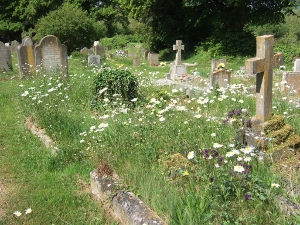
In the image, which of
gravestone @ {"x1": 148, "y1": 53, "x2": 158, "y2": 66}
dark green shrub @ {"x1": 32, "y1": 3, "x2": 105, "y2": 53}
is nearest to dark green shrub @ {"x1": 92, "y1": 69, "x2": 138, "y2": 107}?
gravestone @ {"x1": 148, "y1": 53, "x2": 158, "y2": 66}

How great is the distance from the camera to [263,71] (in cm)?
454

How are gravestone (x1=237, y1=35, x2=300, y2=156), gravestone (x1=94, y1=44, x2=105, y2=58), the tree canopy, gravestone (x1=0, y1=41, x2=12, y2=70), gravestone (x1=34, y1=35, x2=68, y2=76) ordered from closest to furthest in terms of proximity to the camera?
gravestone (x1=237, y1=35, x2=300, y2=156), gravestone (x1=34, y1=35, x2=68, y2=76), gravestone (x1=0, y1=41, x2=12, y2=70), the tree canopy, gravestone (x1=94, y1=44, x2=105, y2=58)

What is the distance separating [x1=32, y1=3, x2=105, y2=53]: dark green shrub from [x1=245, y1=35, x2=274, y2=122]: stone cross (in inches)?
886

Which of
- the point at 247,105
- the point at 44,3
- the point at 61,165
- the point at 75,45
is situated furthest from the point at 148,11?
the point at 61,165

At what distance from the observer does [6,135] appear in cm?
609

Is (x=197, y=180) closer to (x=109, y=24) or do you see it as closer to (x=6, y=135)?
(x=6, y=135)

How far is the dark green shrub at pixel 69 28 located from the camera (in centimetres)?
2508

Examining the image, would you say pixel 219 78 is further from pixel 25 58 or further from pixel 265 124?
pixel 25 58

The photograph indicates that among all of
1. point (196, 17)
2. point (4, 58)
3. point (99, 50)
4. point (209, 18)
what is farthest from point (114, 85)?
point (196, 17)

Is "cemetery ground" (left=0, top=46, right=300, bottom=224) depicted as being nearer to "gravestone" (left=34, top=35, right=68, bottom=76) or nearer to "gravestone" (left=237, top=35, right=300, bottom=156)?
"gravestone" (left=237, top=35, right=300, bottom=156)

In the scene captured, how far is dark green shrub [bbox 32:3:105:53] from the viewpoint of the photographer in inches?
987

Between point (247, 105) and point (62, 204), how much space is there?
13.2 feet

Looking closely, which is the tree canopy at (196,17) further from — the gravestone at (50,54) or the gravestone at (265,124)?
the gravestone at (265,124)

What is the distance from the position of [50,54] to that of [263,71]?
8462 millimetres
